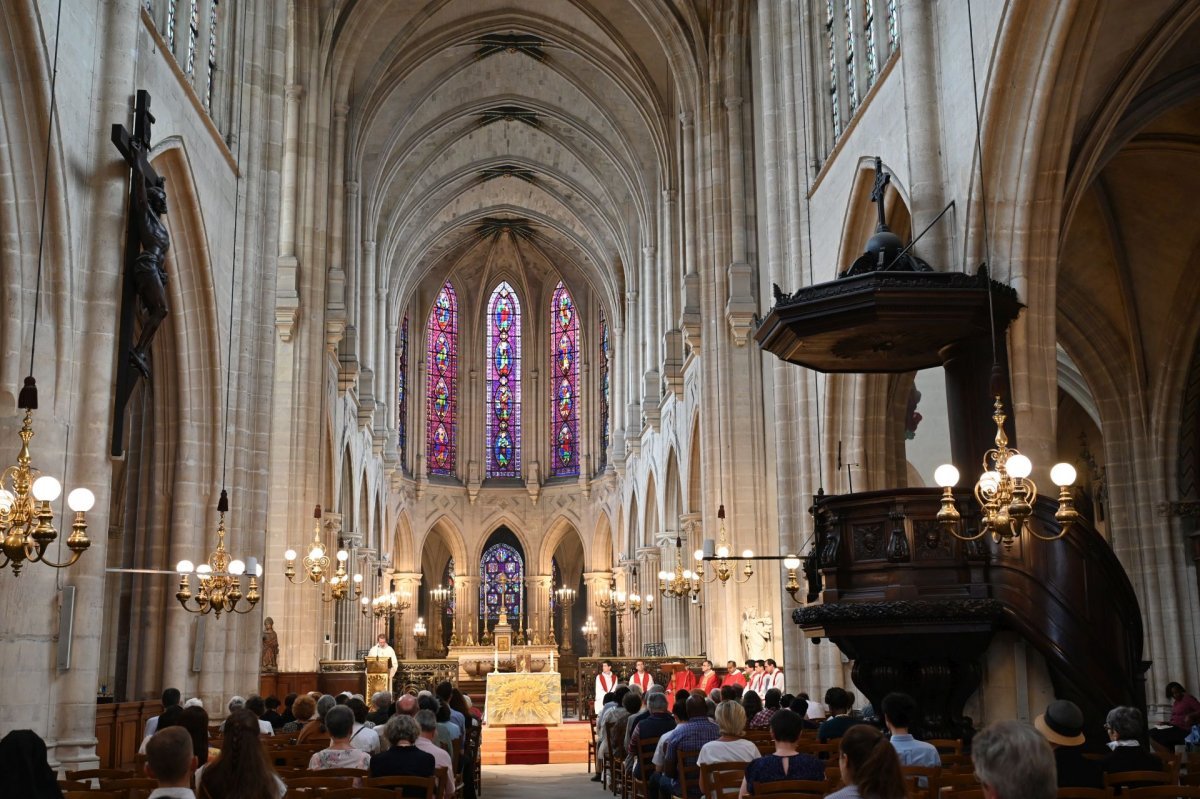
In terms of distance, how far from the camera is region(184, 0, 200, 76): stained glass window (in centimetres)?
1552

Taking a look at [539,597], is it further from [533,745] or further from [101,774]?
[101,774]

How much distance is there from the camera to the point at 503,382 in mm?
48125

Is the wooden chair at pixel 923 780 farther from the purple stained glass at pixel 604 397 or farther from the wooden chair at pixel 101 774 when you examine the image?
the purple stained glass at pixel 604 397

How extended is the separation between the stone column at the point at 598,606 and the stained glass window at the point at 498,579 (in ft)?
10.8

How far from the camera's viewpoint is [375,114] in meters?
31.3

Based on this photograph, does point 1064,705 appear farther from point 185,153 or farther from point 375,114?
point 375,114

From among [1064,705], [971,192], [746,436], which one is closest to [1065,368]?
[746,436]

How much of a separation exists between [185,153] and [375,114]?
17323 millimetres

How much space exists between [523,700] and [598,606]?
22.3 metres

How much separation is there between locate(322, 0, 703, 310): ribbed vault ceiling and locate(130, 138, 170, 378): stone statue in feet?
50.5

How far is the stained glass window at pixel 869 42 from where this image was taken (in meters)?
15.5

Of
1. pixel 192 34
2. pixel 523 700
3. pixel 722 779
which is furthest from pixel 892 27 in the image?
pixel 523 700

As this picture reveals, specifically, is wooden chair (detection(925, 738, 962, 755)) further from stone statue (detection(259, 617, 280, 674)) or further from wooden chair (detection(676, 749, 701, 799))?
stone statue (detection(259, 617, 280, 674))

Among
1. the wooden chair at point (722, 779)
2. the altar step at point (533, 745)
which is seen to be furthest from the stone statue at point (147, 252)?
the altar step at point (533, 745)
